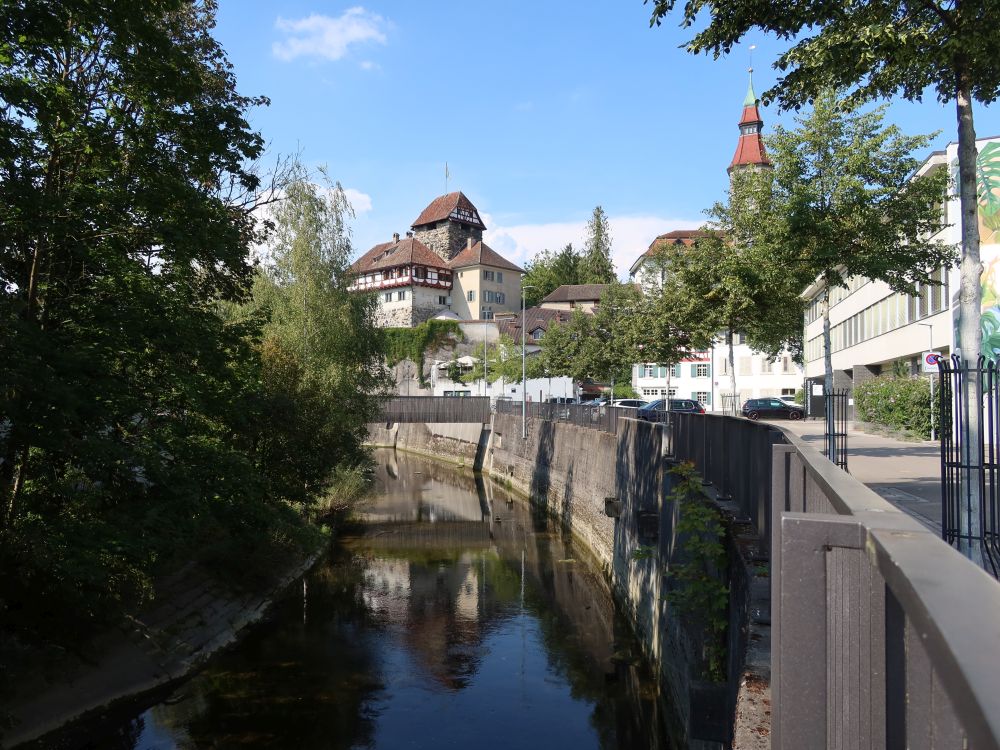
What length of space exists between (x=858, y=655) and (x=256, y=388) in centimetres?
1632

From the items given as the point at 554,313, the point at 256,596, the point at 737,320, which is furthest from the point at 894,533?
the point at 554,313

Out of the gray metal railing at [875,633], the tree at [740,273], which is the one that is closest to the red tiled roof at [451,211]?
the tree at [740,273]

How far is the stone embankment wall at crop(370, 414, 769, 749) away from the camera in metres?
8.40

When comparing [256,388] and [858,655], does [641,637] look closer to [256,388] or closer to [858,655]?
[256,388]

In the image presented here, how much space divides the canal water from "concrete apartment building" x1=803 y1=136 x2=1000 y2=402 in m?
10.4

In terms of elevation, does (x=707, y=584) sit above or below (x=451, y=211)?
below

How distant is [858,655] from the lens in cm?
243

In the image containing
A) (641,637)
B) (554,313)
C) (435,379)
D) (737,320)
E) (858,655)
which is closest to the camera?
(858,655)

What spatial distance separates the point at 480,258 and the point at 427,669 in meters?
83.2

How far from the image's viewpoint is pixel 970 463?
6.77 m

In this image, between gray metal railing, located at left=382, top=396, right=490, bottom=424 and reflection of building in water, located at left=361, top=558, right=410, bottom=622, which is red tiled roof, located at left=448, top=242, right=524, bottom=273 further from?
reflection of building in water, located at left=361, top=558, right=410, bottom=622

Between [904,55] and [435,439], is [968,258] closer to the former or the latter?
[904,55]

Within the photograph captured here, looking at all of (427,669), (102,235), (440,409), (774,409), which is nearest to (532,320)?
(440,409)

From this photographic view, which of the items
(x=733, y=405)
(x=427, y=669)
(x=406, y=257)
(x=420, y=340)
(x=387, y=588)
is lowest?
(x=427, y=669)
